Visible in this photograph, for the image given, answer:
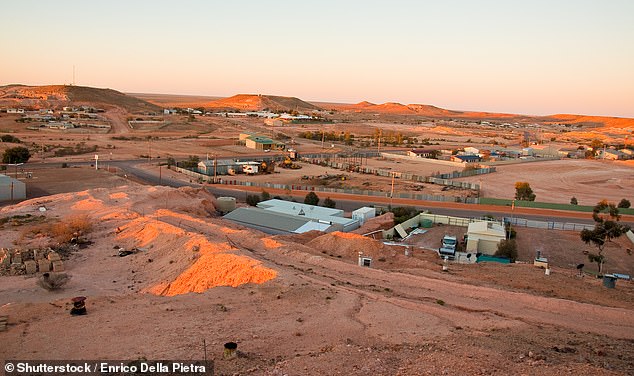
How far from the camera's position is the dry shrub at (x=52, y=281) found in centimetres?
1872

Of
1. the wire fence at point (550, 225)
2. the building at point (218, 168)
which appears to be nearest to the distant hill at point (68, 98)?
the building at point (218, 168)

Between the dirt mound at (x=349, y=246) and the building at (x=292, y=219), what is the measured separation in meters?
5.60

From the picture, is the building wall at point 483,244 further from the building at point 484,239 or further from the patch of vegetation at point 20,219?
the patch of vegetation at point 20,219

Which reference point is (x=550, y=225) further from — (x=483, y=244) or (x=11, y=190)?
(x=11, y=190)

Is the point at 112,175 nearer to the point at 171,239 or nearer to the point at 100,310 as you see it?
the point at 171,239

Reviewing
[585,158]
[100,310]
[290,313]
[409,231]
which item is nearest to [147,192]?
[409,231]

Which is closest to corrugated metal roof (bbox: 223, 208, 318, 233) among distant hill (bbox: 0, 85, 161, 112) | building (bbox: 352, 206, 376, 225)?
building (bbox: 352, 206, 376, 225)

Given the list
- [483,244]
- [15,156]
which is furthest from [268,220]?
[15,156]

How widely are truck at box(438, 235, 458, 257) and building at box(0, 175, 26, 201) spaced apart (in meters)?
30.5

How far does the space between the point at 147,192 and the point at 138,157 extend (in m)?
33.4

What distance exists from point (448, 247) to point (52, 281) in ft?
62.9

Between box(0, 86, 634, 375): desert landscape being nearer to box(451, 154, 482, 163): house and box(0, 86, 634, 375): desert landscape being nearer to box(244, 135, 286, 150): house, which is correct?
box(451, 154, 482, 163): house

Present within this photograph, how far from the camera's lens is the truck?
2798cm

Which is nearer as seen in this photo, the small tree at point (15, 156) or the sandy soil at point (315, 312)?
the sandy soil at point (315, 312)
